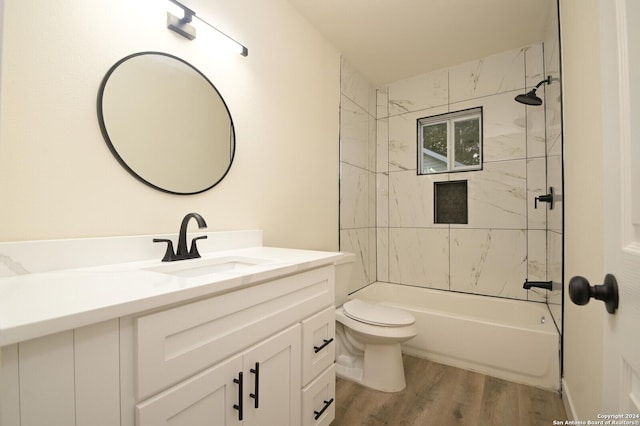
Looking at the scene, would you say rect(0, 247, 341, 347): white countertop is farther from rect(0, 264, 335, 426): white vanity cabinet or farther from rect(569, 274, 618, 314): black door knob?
rect(569, 274, 618, 314): black door knob

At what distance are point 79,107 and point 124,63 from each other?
10.3 inches

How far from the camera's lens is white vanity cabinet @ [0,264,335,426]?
521mm

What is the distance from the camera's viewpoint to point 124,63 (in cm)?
112

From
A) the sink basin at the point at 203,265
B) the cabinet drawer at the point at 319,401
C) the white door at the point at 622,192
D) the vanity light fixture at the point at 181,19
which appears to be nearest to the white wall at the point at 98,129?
the vanity light fixture at the point at 181,19

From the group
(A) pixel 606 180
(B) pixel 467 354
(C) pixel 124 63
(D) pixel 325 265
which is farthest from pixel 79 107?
(B) pixel 467 354

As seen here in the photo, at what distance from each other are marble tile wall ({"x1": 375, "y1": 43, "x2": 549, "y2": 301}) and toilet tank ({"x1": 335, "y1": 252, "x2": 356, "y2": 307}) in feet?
3.59

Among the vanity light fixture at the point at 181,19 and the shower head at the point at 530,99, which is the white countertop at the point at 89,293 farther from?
the shower head at the point at 530,99

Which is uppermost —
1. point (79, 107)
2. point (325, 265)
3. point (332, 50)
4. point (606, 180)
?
point (332, 50)

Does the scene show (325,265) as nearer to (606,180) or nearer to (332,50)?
(606,180)

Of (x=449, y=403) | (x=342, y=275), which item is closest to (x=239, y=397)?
(x=342, y=275)

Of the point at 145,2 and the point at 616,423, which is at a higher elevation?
the point at 145,2

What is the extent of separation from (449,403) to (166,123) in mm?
2114

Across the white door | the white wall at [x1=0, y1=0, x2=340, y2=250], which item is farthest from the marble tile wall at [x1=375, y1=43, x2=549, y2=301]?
the white door

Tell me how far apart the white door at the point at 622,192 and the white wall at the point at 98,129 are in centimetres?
96
